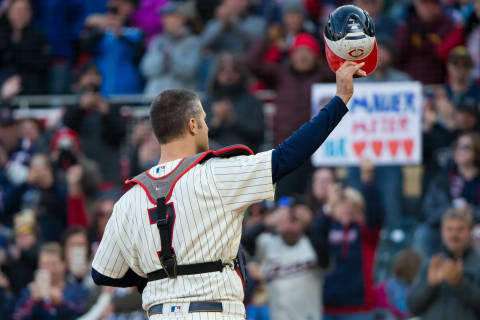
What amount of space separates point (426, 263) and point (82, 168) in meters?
4.46

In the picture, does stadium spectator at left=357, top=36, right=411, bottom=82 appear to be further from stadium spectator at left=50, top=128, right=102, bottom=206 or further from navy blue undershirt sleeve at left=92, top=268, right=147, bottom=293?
navy blue undershirt sleeve at left=92, top=268, right=147, bottom=293

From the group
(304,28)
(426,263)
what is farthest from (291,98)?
(426,263)

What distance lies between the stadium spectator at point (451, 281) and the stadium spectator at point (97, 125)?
4.69 metres

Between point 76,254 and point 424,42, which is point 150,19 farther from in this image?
point 76,254

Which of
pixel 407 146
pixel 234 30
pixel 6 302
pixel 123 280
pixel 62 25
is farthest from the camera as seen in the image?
pixel 62 25

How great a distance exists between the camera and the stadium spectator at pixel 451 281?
8672mm

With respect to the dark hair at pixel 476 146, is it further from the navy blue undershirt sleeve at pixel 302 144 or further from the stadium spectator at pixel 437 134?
the navy blue undershirt sleeve at pixel 302 144

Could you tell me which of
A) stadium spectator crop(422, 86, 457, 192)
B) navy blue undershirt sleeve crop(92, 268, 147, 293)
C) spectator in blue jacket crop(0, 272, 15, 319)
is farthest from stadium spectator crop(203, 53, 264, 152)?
navy blue undershirt sleeve crop(92, 268, 147, 293)

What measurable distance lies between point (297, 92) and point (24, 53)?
14.2ft

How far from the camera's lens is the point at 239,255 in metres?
5.02

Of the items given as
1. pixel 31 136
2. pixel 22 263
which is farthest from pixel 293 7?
pixel 22 263

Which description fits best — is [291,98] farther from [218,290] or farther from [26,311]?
[218,290]

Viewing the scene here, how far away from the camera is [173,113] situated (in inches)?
195

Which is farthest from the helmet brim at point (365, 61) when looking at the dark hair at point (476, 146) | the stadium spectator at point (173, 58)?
the stadium spectator at point (173, 58)
